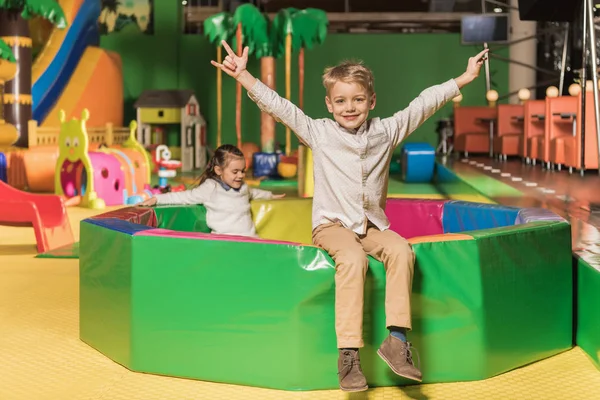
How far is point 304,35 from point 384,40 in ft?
10.9

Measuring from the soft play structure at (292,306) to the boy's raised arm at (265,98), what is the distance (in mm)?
420

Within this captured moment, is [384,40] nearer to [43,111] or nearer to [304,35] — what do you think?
[304,35]

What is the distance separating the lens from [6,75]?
844 cm

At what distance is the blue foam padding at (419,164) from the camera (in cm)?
948

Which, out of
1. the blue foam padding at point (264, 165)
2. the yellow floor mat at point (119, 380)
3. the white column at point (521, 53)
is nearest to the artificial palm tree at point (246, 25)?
the blue foam padding at point (264, 165)

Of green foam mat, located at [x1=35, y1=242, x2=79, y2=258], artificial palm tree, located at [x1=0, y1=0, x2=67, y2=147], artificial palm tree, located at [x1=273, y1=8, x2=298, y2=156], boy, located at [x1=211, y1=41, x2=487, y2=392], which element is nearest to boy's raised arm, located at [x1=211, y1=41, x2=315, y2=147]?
boy, located at [x1=211, y1=41, x2=487, y2=392]

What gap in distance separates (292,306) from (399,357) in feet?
1.14

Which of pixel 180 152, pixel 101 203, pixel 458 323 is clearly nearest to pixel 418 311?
pixel 458 323

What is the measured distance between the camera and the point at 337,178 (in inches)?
107

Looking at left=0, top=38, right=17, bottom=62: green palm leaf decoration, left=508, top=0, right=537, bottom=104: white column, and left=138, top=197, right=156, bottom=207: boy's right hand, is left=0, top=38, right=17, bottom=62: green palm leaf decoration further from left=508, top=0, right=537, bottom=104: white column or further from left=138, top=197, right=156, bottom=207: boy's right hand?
left=508, top=0, right=537, bottom=104: white column

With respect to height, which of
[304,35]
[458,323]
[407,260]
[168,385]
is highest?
[304,35]

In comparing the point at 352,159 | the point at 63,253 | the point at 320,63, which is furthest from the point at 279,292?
the point at 320,63

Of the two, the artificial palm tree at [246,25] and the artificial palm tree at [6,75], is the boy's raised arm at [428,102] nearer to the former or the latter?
the artificial palm tree at [6,75]

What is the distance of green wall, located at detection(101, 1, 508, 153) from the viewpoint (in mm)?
13086
